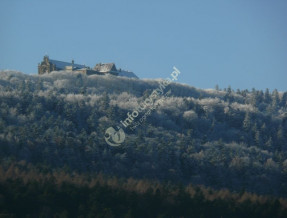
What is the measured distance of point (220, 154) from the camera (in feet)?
292

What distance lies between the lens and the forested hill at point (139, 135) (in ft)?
229

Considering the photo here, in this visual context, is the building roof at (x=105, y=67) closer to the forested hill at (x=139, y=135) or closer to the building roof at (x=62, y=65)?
the forested hill at (x=139, y=135)

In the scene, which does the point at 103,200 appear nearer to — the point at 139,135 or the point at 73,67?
the point at 139,135

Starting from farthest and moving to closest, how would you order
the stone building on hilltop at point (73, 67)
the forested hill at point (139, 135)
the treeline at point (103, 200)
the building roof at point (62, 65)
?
the building roof at point (62, 65), the stone building on hilltop at point (73, 67), the forested hill at point (139, 135), the treeline at point (103, 200)

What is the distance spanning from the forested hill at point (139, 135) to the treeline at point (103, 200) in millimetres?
6730

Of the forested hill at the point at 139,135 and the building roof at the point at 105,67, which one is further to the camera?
the building roof at the point at 105,67

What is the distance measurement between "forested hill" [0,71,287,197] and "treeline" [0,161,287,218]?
673 cm

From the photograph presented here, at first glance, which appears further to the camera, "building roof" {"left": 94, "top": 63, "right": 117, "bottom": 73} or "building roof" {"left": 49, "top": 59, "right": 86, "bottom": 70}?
"building roof" {"left": 94, "top": 63, "right": 117, "bottom": 73}

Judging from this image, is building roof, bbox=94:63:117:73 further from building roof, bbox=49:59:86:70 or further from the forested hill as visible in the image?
building roof, bbox=49:59:86:70

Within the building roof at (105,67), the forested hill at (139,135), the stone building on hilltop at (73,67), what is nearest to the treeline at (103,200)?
the forested hill at (139,135)

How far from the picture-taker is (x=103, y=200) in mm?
47781

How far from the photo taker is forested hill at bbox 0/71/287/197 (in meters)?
69.8

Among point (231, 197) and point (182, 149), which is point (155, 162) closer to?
point (182, 149)

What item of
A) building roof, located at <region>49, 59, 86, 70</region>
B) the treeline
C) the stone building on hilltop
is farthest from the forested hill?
building roof, located at <region>49, 59, 86, 70</region>
